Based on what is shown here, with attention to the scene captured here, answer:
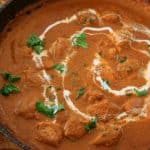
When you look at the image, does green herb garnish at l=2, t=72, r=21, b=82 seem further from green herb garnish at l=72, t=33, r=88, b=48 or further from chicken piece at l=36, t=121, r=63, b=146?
green herb garnish at l=72, t=33, r=88, b=48

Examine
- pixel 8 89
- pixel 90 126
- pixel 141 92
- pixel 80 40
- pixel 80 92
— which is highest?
pixel 8 89

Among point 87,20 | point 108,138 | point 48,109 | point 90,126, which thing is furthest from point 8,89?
point 87,20

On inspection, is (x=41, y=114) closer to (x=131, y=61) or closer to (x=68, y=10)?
(x=131, y=61)

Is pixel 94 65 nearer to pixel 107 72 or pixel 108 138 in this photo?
pixel 107 72

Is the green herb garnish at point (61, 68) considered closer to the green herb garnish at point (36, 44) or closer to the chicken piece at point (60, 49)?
the chicken piece at point (60, 49)

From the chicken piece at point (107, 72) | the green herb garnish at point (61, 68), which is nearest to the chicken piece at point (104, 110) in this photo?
the chicken piece at point (107, 72)

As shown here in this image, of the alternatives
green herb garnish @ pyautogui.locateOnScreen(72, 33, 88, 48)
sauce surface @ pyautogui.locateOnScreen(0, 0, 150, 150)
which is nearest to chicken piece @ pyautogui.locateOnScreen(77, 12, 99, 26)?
sauce surface @ pyautogui.locateOnScreen(0, 0, 150, 150)

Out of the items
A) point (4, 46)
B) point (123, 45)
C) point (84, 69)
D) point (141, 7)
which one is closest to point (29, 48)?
point (4, 46)
